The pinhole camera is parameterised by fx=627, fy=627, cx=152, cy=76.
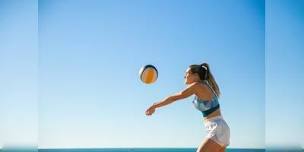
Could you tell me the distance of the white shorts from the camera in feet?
15.3

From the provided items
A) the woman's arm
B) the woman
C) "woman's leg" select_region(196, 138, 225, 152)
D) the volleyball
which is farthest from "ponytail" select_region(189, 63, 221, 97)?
the volleyball

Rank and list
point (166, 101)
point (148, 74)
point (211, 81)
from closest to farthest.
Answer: point (166, 101) < point (211, 81) < point (148, 74)

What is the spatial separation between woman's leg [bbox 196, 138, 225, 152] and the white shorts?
→ 0.02 m

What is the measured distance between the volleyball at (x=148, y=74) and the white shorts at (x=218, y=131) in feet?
4.57

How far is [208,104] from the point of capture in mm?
4691

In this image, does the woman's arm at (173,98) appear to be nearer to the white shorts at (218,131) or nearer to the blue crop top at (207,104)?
the blue crop top at (207,104)

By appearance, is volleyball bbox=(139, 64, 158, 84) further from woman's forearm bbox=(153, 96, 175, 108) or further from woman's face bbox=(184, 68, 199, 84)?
woman's forearm bbox=(153, 96, 175, 108)

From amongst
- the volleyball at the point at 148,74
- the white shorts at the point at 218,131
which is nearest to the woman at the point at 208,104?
the white shorts at the point at 218,131

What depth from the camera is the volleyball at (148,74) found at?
6012mm

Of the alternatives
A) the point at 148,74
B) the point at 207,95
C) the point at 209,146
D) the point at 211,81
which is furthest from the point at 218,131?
the point at 148,74

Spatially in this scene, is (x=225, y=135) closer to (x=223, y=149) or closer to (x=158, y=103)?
(x=223, y=149)

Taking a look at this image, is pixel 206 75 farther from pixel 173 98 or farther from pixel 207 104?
pixel 173 98

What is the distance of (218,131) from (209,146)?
0.43 ft

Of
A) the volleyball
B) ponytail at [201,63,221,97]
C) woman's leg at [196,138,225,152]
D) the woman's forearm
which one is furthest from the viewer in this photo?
the volleyball
